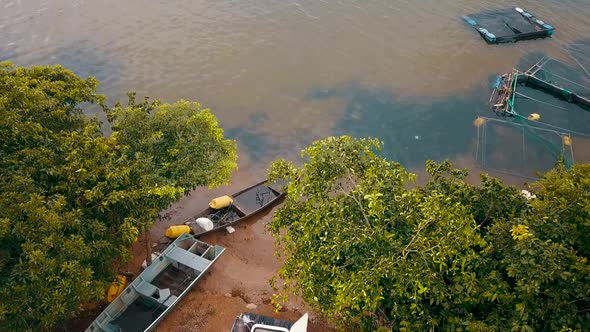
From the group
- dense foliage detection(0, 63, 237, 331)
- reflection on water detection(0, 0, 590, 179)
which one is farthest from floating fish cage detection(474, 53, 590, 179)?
dense foliage detection(0, 63, 237, 331)

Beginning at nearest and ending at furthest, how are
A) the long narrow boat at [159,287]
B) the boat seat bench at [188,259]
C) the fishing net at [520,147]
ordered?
the long narrow boat at [159,287]
the boat seat bench at [188,259]
the fishing net at [520,147]

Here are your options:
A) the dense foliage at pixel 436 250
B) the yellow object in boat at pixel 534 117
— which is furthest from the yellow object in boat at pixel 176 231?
the yellow object in boat at pixel 534 117

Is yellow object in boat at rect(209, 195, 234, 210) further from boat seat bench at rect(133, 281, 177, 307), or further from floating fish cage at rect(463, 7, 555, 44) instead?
floating fish cage at rect(463, 7, 555, 44)

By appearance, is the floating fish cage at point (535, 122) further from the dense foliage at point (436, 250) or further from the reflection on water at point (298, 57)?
the dense foliage at point (436, 250)

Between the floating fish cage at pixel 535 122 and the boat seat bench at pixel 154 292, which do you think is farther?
the floating fish cage at pixel 535 122

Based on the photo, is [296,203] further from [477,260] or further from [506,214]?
[506,214]

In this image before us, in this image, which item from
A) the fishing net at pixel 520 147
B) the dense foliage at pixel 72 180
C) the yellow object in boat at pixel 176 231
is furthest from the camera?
the fishing net at pixel 520 147
